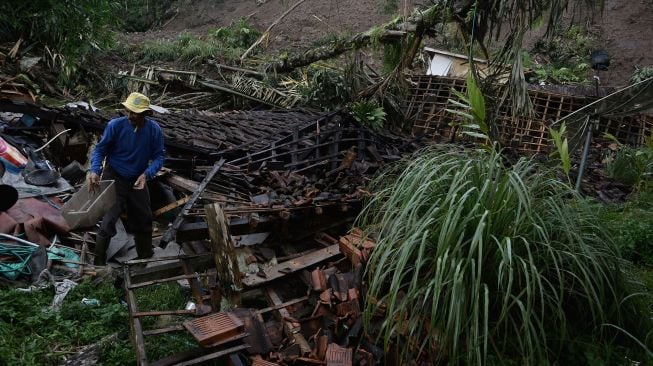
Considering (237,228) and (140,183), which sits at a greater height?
(140,183)

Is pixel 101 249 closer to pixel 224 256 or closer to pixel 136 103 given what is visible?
pixel 136 103

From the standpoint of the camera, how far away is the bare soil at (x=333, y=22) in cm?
1806

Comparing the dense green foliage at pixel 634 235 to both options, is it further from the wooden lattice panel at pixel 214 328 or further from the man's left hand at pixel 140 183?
the man's left hand at pixel 140 183

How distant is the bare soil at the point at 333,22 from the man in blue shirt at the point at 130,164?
496 inches

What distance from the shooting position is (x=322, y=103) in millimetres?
11891

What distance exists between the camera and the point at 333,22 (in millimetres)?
22000

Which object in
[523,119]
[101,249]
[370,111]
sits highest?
[523,119]

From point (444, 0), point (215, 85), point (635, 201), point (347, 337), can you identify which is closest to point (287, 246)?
point (347, 337)

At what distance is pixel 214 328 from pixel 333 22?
19832mm

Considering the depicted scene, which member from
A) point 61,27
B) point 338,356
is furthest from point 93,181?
point 61,27

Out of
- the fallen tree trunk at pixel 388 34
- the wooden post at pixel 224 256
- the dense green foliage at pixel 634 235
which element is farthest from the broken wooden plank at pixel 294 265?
the fallen tree trunk at pixel 388 34

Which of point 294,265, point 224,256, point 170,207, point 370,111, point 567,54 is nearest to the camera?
point 224,256

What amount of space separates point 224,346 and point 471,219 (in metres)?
1.75

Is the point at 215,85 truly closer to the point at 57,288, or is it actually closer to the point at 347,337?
A: the point at 57,288
